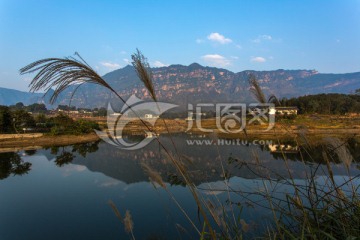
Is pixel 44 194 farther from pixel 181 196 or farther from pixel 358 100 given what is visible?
pixel 358 100

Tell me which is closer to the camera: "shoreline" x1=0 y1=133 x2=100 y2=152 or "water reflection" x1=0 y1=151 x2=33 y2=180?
"water reflection" x1=0 y1=151 x2=33 y2=180

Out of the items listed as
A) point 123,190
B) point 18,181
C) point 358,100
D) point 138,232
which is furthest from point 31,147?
point 358,100

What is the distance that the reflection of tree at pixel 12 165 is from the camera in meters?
21.7

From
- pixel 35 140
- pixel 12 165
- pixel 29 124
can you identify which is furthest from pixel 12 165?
pixel 29 124

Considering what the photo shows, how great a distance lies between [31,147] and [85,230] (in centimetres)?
3146

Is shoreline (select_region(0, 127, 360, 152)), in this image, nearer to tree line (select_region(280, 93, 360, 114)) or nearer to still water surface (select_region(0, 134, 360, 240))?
still water surface (select_region(0, 134, 360, 240))

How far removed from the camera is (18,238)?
9.84 meters

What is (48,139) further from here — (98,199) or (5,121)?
(98,199)

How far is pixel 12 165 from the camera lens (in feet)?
79.8

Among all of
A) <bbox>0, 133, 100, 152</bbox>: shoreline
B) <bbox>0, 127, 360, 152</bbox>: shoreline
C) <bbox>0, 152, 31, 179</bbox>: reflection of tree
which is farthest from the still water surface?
<bbox>0, 127, 360, 152</bbox>: shoreline

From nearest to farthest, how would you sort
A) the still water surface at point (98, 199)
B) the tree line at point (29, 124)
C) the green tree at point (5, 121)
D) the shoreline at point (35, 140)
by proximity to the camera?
the still water surface at point (98, 199)
the shoreline at point (35, 140)
the green tree at point (5, 121)
the tree line at point (29, 124)

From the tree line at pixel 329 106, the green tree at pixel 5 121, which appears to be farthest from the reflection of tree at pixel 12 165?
the tree line at pixel 329 106

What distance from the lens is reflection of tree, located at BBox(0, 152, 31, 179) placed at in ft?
71.2

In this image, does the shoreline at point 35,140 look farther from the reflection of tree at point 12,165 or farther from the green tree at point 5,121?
the reflection of tree at point 12,165
